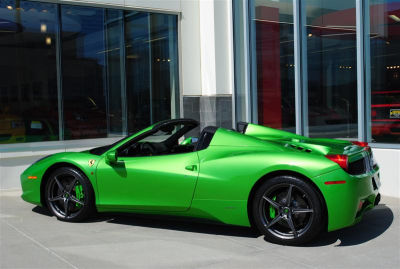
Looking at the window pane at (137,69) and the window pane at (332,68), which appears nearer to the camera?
the window pane at (332,68)

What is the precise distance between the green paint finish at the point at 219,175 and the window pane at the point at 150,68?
14.7 ft

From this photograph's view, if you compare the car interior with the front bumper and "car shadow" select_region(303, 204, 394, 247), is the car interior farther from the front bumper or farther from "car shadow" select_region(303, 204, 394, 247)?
"car shadow" select_region(303, 204, 394, 247)

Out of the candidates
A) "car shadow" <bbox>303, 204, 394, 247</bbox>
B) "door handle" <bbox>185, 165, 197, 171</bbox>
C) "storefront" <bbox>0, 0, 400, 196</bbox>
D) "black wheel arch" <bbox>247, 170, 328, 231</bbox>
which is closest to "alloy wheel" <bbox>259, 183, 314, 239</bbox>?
"black wheel arch" <bbox>247, 170, 328, 231</bbox>

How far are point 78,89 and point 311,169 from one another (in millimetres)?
5941

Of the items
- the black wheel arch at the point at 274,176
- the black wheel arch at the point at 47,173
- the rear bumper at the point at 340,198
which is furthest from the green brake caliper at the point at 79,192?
the rear bumper at the point at 340,198

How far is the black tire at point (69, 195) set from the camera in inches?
210

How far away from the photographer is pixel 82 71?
30.0ft

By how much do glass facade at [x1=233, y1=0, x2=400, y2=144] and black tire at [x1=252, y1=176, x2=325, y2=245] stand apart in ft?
11.1

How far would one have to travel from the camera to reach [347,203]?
4242 mm

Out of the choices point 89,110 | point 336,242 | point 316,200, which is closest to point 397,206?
point 336,242

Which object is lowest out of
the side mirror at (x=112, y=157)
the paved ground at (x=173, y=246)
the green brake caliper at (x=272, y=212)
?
the paved ground at (x=173, y=246)

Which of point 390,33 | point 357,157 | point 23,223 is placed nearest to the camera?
point 357,157

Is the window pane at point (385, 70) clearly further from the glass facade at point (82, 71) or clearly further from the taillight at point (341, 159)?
the glass facade at point (82, 71)

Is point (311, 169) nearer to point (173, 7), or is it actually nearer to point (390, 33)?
point (390, 33)
